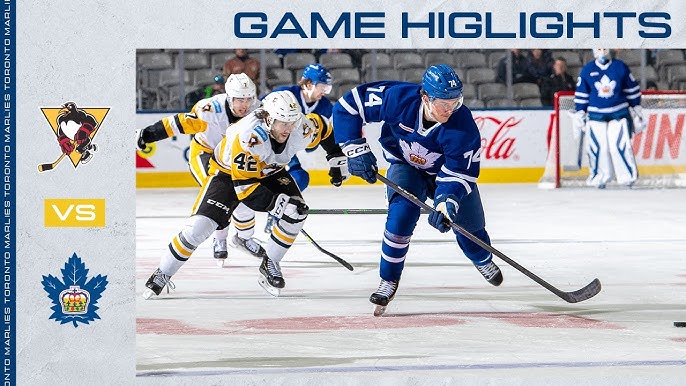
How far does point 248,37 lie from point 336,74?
10092mm

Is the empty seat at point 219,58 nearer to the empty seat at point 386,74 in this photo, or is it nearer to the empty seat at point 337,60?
the empty seat at point 337,60

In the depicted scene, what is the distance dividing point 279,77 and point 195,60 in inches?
30.5

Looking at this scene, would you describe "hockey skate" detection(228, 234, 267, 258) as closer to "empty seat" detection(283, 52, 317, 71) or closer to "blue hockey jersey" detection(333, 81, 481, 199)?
"blue hockey jersey" detection(333, 81, 481, 199)

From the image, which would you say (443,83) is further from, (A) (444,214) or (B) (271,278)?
(B) (271,278)

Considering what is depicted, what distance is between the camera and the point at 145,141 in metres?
6.43

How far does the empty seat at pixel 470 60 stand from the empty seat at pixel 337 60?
104cm

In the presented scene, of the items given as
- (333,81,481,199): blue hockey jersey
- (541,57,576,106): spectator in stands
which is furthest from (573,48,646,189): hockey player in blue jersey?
(333,81,481,199): blue hockey jersey

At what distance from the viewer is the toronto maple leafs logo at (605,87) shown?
40.3 ft

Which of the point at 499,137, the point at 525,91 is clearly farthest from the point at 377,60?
the point at 499,137

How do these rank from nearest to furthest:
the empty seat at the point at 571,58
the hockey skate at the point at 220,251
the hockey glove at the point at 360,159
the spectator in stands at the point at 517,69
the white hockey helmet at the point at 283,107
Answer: the hockey glove at the point at 360,159
the white hockey helmet at the point at 283,107
the hockey skate at the point at 220,251
the spectator in stands at the point at 517,69
the empty seat at the point at 571,58

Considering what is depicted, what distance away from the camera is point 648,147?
12805 mm

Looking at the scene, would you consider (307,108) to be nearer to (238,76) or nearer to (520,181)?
(238,76)

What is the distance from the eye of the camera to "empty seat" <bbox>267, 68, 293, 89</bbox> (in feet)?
44.7

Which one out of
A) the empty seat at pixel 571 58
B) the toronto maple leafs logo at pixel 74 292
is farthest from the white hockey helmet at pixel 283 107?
the empty seat at pixel 571 58
